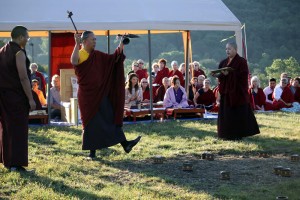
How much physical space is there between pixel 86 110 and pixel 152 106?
17.0ft

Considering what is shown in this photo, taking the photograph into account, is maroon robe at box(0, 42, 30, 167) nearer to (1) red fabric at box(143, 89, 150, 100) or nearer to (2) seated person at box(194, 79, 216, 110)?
(1) red fabric at box(143, 89, 150, 100)

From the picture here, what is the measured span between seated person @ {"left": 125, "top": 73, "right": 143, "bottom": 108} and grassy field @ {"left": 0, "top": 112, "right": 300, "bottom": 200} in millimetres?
1955

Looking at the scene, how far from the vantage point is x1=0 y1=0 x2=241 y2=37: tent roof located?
12312 mm

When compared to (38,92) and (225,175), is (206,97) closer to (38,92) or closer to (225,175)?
(38,92)

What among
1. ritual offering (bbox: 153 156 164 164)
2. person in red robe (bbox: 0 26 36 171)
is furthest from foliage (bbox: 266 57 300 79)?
person in red robe (bbox: 0 26 36 171)

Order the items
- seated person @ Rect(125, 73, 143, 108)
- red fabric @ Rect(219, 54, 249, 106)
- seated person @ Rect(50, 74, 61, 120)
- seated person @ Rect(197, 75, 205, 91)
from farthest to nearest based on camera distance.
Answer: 1. seated person @ Rect(197, 75, 205, 91)
2. seated person @ Rect(50, 74, 61, 120)
3. seated person @ Rect(125, 73, 143, 108)
4. red fabric @ Rect(219, 54, 249, 106)

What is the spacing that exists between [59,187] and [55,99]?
7.66 meters

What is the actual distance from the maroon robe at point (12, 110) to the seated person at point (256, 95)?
9309 mm

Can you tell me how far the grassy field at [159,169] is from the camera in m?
6.07

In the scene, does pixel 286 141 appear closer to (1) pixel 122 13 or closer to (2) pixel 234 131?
(2) pixel 234 131

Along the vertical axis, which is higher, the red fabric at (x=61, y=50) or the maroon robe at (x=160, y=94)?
the red fabric at (x=61, y=50)

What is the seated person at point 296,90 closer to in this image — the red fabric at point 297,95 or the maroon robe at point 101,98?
the red fabric at point 297,95

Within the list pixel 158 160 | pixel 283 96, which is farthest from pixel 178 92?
pixel 158 160

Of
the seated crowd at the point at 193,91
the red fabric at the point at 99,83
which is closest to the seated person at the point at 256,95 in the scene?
the seated crowd at the point at 193,91
